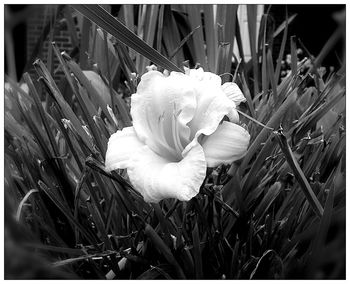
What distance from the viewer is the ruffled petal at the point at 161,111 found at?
39cm

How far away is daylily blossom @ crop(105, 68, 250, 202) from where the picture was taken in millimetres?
353

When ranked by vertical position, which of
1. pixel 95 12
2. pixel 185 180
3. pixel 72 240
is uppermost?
pixel 95 12

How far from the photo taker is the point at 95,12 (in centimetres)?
40

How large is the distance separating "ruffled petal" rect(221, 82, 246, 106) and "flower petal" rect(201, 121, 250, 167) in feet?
0.10

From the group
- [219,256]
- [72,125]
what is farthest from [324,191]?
[72,125]

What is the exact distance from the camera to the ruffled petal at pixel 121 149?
384 mm

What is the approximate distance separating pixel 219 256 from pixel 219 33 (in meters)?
0.28

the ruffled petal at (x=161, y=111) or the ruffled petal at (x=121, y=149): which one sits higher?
the ruffled petal at (x=161, y=111)

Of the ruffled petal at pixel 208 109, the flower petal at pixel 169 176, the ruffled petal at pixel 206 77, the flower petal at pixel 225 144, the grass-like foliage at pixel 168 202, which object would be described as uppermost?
the ruffled petal at pixel 206 77

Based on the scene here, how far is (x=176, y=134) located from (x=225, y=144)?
1.6 inches

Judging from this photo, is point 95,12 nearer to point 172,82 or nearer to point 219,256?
point 172,82

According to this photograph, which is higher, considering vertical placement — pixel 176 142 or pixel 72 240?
pixel 176 142
